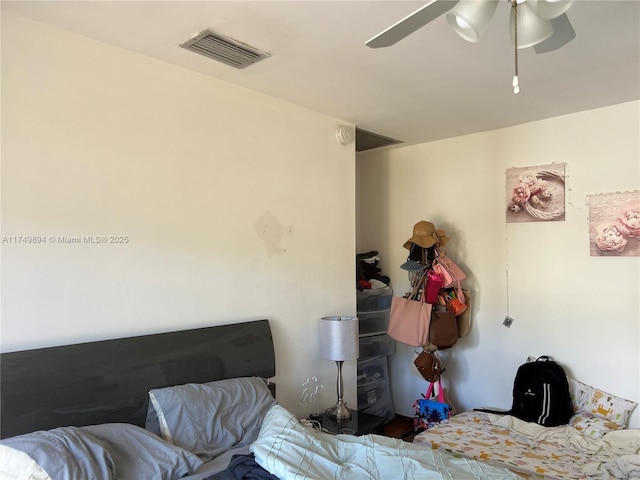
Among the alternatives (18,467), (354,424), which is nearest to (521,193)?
(354,424)

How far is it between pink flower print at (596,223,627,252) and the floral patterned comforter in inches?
45.7

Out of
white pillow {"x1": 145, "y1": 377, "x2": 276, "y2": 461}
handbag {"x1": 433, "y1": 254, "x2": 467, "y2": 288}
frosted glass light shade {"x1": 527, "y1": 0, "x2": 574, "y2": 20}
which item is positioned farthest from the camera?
handbag {"x1": 433, "y1": 254, "x2": 467, "y2": 288}

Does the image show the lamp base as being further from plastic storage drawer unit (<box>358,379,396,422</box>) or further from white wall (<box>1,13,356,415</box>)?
plastic storage drawer unit (<box>358,379,396,422</box>)

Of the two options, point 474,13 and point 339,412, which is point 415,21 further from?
point 339,412

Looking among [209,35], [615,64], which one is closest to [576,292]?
[615,64]

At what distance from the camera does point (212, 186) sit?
2572 millimetres

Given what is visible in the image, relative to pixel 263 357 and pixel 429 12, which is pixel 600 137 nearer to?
pixel 429 12

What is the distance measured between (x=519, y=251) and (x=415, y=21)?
262cm

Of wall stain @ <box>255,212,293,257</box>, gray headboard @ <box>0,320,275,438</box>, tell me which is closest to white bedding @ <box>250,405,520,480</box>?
gray headboard @ <box>0,320,275,438</box>

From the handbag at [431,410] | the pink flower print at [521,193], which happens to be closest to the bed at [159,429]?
the handbag at [431,410]

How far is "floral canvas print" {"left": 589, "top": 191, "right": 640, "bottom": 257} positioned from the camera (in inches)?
119

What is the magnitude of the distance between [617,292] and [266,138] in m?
2.54

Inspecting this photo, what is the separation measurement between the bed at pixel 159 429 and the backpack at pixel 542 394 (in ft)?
4.71

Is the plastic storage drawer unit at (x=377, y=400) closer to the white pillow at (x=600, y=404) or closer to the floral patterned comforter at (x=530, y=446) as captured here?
the floral patterned comforter at (x=530, y=446)
